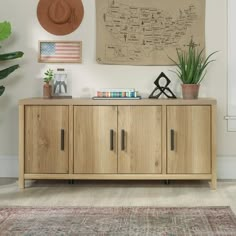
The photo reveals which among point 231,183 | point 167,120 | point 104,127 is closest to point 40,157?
point 104,127

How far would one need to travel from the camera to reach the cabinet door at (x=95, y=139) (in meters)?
3.58

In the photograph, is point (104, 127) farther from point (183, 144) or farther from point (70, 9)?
point (70, 9)

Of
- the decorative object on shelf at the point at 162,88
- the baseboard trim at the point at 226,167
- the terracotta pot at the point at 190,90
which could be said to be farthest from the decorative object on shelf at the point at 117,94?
the baseboard trim at the point at 226,167

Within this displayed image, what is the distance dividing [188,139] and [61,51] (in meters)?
1.33

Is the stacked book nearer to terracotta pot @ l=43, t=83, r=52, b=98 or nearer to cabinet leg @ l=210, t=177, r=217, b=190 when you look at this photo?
terracotta pot @ l=43, t=83, r=52, b=98

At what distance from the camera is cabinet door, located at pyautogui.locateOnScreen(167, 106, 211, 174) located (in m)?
3.55

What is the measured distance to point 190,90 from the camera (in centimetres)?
371

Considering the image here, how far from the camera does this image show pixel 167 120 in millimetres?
→ 3562

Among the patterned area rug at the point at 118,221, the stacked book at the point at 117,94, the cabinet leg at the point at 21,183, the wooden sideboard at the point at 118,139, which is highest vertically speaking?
the stacked book at the point at 117,94

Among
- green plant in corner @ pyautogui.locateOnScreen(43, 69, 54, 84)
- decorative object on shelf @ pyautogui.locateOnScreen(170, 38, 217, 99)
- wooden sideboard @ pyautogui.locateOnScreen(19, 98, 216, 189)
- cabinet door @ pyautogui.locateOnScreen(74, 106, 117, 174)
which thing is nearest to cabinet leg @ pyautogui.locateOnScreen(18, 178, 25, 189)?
wooden sideboard @ pyautogui.locateOnScreen(19, 98, 216, 189)

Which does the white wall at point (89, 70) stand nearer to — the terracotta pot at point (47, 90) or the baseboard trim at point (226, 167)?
the baseboard trim at point (226, 167)

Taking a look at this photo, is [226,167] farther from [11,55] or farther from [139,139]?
[11,55]

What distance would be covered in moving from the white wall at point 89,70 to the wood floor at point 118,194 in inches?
19.9

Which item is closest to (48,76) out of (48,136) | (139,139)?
(48,136)
